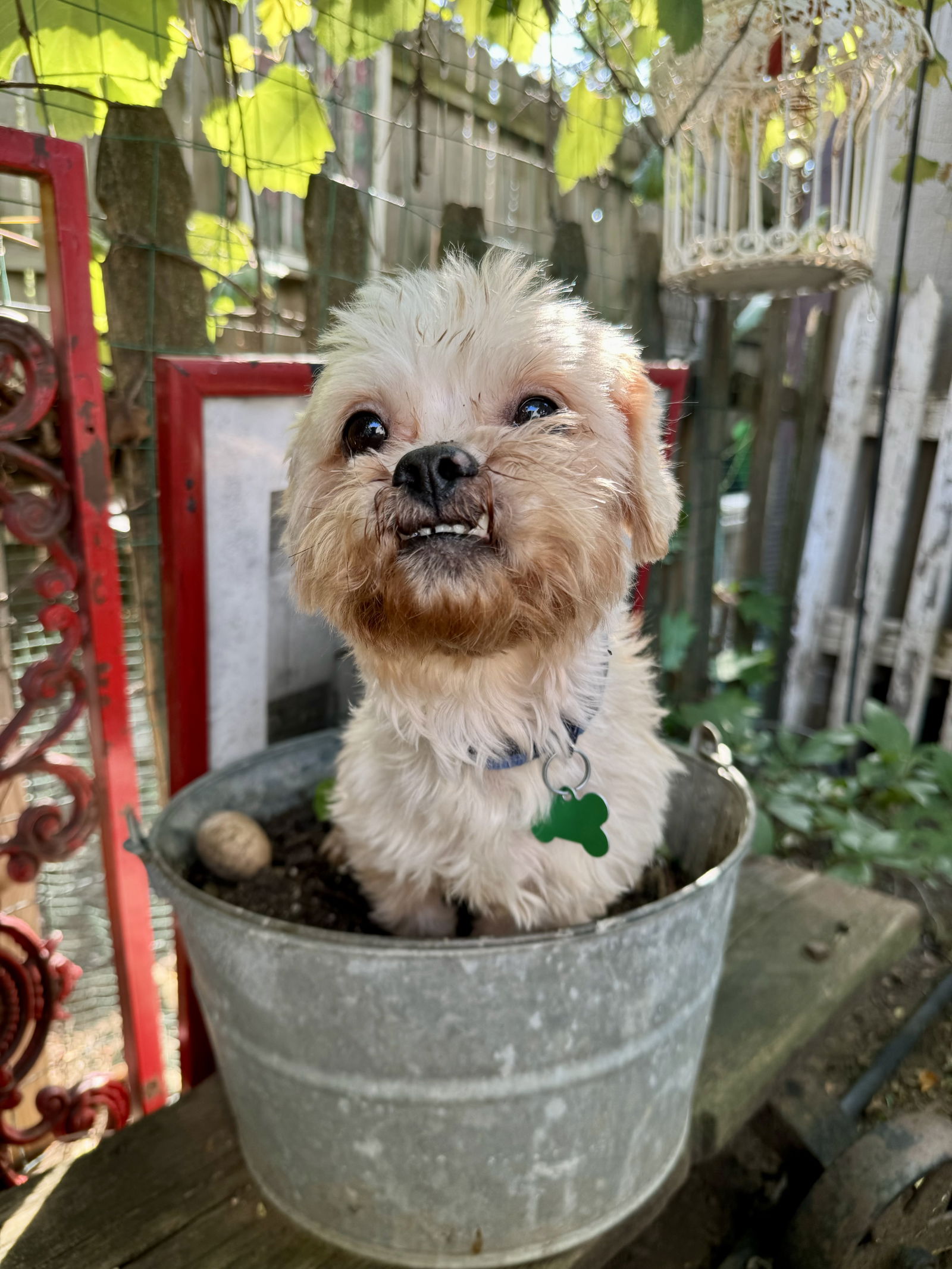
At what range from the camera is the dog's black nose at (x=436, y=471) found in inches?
40.0

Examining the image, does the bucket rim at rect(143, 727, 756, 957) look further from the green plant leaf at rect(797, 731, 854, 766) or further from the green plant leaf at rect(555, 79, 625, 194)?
the green plant leaf at rect(797, 731, 854, 766)

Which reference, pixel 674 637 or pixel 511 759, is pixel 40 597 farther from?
pixel 674 637

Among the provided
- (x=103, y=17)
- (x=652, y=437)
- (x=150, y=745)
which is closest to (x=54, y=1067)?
(x=150, y=745)

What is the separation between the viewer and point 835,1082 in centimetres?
191

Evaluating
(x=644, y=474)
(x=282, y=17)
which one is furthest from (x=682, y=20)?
(x=644, y=474)

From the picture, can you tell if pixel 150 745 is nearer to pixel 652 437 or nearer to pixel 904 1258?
pixel 652 437

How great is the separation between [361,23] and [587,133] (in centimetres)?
48

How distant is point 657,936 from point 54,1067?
185cm

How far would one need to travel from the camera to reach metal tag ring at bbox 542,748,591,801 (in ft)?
4.41

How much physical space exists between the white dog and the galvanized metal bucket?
219 mm

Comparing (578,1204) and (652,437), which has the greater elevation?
(652,437)

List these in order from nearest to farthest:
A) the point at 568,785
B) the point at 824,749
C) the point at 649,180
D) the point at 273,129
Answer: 1. the point at 568,785
2. the point at 273,129
3. the point at 649,180
4. the point at 824,749

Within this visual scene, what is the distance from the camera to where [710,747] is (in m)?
1.71

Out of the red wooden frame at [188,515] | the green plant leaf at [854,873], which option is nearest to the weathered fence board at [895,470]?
the green plant leaf at [854,873]
